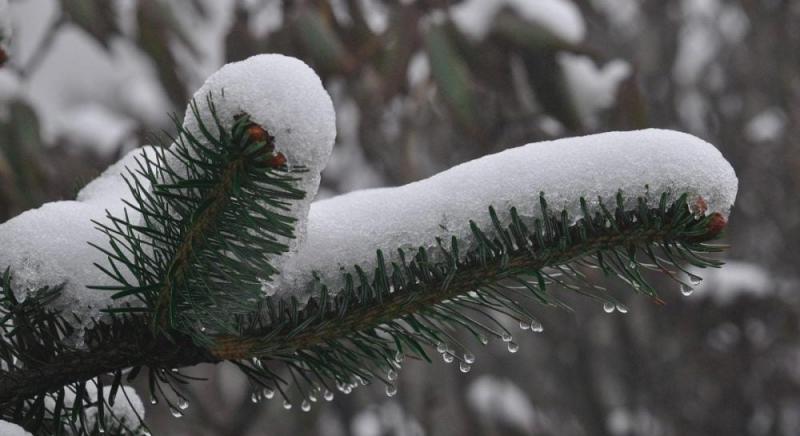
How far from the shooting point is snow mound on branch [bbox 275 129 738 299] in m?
0.34

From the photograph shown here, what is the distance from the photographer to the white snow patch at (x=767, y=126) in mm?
2387

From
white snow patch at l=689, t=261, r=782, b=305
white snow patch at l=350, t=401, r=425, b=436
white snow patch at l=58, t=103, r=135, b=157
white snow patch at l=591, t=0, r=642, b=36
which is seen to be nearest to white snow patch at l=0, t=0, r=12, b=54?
white snow patch at l=58, t=103, r=135, b=157

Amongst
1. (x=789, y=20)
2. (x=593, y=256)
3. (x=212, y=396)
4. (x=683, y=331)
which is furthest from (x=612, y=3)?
(x=593, y=256)

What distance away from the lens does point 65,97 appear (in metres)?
2.68

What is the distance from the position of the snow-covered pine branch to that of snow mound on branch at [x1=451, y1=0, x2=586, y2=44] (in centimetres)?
69

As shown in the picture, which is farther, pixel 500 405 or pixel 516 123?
pixel 500 405

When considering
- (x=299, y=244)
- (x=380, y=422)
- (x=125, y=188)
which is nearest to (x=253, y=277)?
(x=299, y=244)

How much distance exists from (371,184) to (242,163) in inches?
74.0

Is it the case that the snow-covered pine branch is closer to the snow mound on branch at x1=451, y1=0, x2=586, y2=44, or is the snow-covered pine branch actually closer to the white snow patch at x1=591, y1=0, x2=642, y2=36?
the snow mound on branch at x1=451, y1=0, x2=586, y2=44

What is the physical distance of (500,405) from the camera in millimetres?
1787

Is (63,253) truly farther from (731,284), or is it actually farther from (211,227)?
(731,284)

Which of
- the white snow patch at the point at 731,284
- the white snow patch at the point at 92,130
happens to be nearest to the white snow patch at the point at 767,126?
the white snow patch at the point at 731,284

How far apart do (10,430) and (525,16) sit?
857 mm

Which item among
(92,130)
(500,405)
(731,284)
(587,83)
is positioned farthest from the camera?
(731,284)
